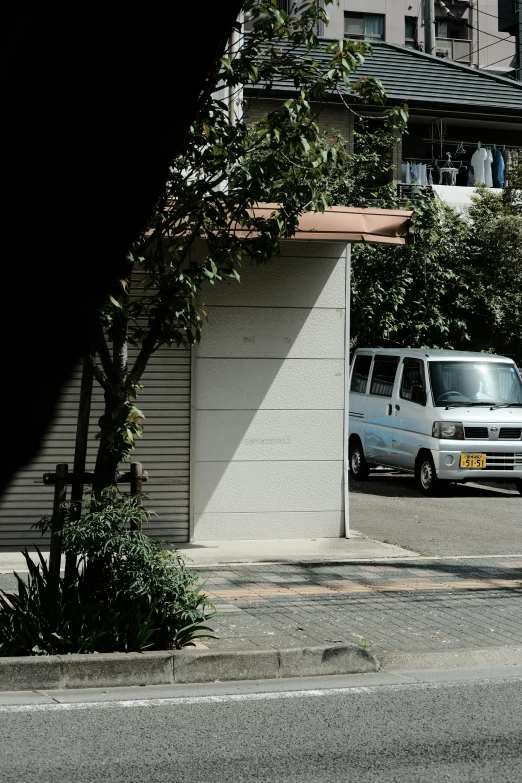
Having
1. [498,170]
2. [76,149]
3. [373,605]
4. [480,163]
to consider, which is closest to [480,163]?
[480,163]

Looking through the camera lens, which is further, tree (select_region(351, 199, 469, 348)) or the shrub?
tree (select_region(351, 199, 469, 348))

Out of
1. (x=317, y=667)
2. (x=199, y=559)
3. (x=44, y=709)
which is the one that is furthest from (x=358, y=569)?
(x=44, y=709)

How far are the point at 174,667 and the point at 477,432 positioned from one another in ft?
35.3

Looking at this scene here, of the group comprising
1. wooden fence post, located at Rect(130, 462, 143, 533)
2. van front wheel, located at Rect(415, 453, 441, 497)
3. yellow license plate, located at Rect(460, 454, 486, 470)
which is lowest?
wooden fence post, located at Rect(130, 462, 143, 533)

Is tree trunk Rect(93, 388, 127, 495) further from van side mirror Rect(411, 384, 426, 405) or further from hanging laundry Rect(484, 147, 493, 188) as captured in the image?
hanging laundry Rect(484, 147, 493, 188)

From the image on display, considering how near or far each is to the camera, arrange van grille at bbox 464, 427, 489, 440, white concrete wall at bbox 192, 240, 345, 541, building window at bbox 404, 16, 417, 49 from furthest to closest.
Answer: building window at bbox 404, 16, 417, 49, van grille at bbox 464, 427, 489, 440, white concrete wall at bbox 192, 240, 345, 541

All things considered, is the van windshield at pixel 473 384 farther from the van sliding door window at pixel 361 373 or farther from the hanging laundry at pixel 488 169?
the hanging laundry at pixel 488 169

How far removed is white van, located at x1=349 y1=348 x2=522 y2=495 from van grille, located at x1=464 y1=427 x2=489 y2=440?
0.02 meters

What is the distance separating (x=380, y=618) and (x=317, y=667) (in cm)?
128

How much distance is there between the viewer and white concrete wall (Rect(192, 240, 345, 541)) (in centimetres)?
1067

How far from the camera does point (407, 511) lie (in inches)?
560

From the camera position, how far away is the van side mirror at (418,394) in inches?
645

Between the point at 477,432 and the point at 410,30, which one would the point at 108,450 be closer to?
the point at 477,432

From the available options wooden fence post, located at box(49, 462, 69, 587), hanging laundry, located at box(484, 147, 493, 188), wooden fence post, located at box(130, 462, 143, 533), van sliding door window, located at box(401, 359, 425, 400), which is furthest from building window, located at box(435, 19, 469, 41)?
wooden fence post, located at box(49, 462, 69, 587)
